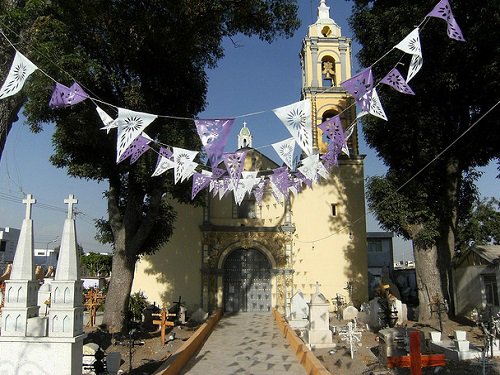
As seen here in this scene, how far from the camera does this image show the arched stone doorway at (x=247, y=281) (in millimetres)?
19844

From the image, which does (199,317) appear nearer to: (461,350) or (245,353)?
(245,353)

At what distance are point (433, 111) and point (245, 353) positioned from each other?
926cm

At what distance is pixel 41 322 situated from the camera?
609 centimetres

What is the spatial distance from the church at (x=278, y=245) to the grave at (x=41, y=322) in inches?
534

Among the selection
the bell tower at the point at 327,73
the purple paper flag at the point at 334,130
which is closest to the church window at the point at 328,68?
the bell tower at the point at 327,73

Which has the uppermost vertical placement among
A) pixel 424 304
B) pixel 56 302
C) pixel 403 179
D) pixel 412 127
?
pixel 412 127

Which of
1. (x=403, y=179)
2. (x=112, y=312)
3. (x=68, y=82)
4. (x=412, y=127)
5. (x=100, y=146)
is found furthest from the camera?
(x=403, y=179)

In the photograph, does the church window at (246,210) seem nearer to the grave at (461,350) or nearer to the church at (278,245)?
the church at (278,245)

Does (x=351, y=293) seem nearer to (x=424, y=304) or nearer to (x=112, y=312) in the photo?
(x=424, y=304)

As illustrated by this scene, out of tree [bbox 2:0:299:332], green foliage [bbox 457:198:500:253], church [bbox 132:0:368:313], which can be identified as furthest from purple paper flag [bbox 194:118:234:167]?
green foliage [bbox 457:198:500:253]

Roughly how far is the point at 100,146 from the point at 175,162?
2731 mm

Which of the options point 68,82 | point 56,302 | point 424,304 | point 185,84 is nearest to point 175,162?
point 68,82

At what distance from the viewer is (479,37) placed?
11.6 m

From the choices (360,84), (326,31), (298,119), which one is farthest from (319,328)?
(326,31)
